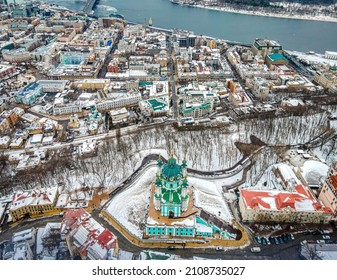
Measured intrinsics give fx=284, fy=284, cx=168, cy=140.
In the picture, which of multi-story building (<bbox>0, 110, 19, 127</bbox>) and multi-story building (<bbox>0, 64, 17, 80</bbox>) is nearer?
multi-story building (<bbox>0, 110, 19, 127</bbox>)

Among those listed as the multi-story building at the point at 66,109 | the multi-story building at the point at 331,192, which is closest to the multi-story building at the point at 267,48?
the multi-story building at the point at 66,109

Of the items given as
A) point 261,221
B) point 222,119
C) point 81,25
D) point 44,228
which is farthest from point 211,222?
point 81,25

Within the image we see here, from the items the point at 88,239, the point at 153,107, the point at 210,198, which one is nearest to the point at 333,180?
the point at 210,198

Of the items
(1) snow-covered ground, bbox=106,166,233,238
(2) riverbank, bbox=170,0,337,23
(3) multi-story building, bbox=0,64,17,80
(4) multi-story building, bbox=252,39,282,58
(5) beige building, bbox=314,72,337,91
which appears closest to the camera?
(1) snow-covered ground, bbox=106,166,233,238

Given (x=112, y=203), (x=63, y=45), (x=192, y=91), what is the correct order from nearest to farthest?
(x=112, y=203)
(x=192, y=91)
(x=63, y=45)

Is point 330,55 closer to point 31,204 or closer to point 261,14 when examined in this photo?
point 261,14

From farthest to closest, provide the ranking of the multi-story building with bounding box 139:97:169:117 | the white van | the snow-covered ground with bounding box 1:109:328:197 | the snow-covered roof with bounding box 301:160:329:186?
1. the multi-story building with bounding box 139:97:169:117
2. the snow-covered ground with bounding box 1:109:328:197
3. the snow-covered roof with bounding box 301:160:329:186
4. the white van

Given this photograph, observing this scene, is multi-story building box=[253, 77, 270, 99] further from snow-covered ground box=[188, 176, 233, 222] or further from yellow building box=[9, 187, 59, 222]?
yellow building box=[9, 187, 59, 222]

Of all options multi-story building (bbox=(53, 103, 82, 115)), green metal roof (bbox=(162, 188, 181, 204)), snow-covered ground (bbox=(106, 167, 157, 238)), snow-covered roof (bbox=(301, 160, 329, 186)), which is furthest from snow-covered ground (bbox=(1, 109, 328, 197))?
multi-story building (bbox=(53, 103, 82, 115))

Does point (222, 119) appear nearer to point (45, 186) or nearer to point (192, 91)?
point (192, 91)
